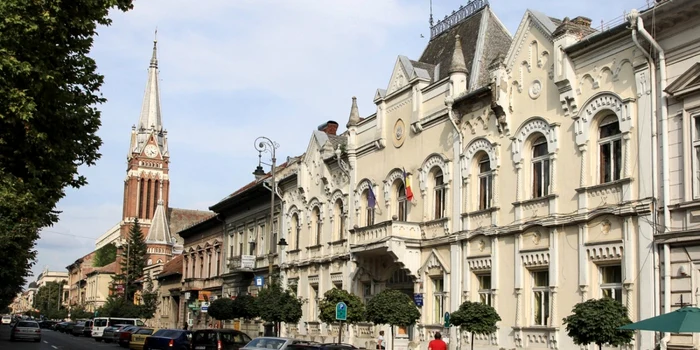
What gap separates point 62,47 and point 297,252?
22679mm

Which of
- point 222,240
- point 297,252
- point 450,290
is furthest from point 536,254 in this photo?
point 222,240

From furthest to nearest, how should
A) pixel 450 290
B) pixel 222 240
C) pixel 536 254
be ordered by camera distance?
pixel 222 240 → pixel 450 290 → pixel 536 254

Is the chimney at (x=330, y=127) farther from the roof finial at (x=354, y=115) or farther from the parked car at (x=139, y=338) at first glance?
the parked car at (x=139, y=338)

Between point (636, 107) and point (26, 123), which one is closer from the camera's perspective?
point (26, 123)

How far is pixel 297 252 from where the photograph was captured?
132 feet

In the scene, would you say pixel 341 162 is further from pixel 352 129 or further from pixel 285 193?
pixel 285 193

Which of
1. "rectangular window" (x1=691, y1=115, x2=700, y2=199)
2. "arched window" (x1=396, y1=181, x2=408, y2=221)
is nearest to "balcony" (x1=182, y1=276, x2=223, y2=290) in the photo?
"arched window" (x1=396, y1=181, x2=408, y2=221)

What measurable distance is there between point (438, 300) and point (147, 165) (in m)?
116

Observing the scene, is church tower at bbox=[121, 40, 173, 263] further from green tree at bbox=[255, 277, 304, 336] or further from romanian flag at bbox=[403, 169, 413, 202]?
romanian flag at bbox=[403, 169, 413, 202]

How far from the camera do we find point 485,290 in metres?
25.9

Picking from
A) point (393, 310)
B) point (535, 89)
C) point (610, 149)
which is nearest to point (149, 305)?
point (393, 310)

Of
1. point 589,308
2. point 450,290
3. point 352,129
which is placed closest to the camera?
point 589,308

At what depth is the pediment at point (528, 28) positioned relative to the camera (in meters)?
23.4

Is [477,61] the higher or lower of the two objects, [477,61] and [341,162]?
the higher
